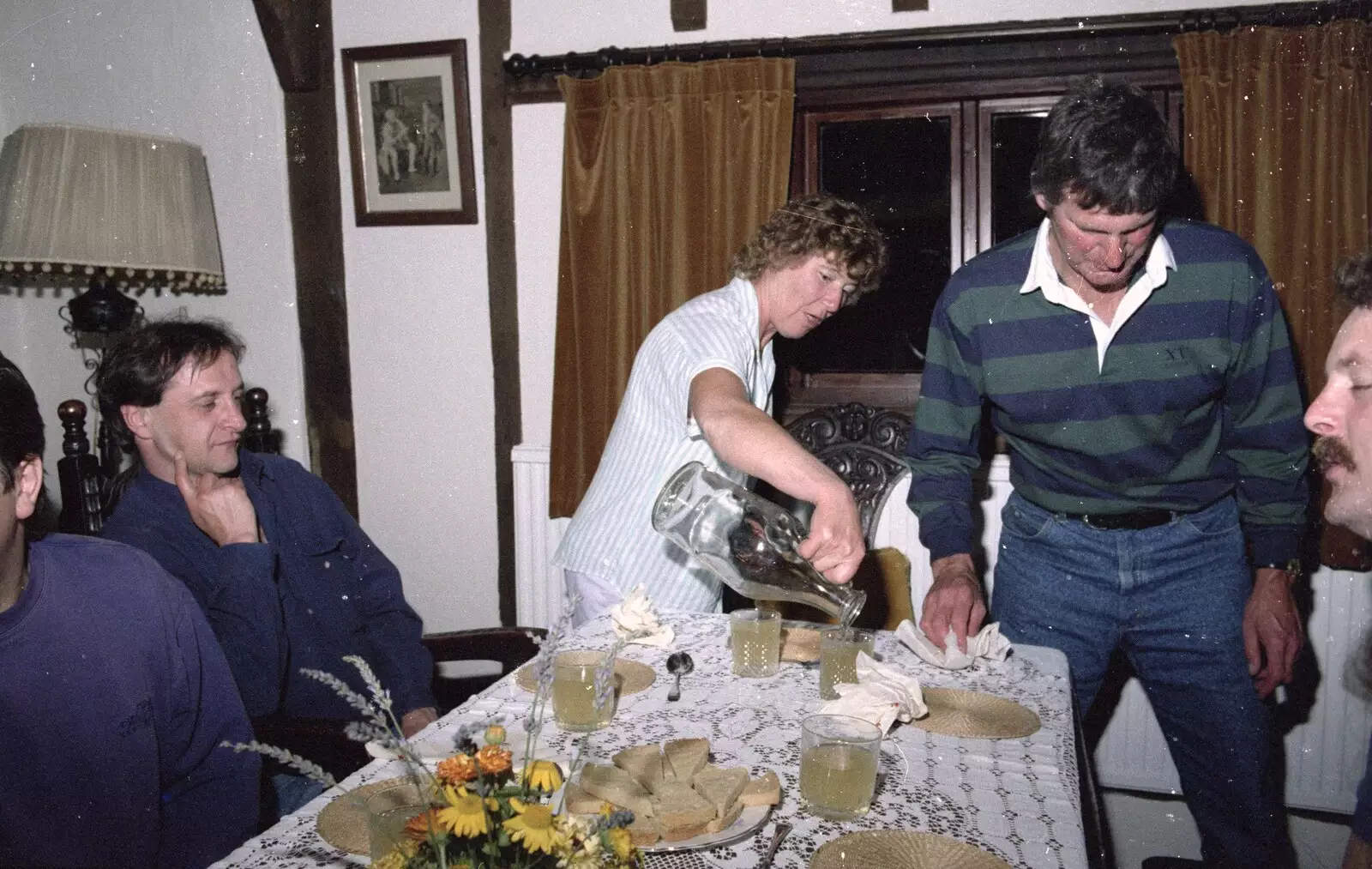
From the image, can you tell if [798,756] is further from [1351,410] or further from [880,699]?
[1351,410]

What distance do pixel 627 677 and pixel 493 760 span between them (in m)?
0.76

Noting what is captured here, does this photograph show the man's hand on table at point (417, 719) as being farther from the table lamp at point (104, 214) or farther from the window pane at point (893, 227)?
the window pane at point (893, 227)

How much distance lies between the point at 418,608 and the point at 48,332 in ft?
5.62

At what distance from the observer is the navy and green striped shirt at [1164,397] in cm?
181

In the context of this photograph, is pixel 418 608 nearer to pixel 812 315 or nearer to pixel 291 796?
pixel 291 796

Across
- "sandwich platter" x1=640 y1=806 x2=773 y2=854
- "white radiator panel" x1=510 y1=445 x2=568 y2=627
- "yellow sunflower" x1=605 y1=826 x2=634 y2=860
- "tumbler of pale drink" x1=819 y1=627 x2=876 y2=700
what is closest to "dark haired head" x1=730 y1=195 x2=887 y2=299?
"tumbler of pale drink" x1=819 y1=627 x2=876 y2=700

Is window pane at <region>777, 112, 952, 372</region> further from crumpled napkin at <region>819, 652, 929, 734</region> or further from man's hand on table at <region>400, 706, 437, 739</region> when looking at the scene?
crumpled napkin at <region>819, 652, 929, 734</region>

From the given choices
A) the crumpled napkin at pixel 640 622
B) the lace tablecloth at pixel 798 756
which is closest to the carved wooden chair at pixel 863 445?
the lace tablecloth at pixel 798 756

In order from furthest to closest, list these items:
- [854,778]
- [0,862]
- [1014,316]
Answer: [1014,316]
[0,862]
[854,778]

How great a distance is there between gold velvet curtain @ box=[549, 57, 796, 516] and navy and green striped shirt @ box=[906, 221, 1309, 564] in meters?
1.07

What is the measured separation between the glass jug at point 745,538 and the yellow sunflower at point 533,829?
2.27 feet

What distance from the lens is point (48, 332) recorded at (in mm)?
3410

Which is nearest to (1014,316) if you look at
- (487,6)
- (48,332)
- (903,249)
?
(903,249)

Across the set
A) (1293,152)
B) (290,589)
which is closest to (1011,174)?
(1293,152)
